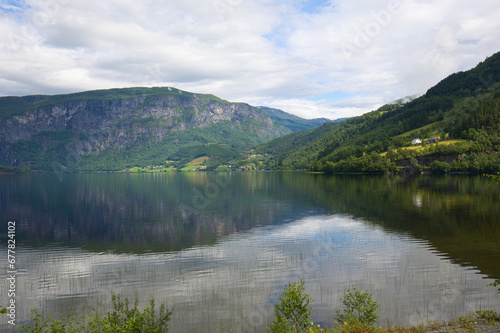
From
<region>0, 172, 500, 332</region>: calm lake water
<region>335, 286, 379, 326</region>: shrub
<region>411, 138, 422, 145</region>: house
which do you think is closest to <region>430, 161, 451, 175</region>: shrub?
<region>411, 138, 422, 145</region>: house

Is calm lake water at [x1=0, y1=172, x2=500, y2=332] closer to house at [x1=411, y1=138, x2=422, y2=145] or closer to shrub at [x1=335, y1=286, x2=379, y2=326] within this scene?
shrub at [x1=335, y1=286, x2=379, y2=326]

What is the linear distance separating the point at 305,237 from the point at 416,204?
1209 inches

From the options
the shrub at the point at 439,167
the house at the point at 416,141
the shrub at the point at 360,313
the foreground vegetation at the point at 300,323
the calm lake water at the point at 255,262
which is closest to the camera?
the foreground vegetation at the point at 300,323

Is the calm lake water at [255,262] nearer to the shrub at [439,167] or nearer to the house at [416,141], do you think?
the shrub at [439,167]

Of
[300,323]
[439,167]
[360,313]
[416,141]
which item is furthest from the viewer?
[416,141]

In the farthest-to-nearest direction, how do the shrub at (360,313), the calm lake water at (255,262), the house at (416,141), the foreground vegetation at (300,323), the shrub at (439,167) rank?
1. the house at (416,141)
2. the shrub at (439,167)
3. the calm lake water at (255,262)
4. the shrub at (360,313)
5. the foreground vegetation at (300,323)

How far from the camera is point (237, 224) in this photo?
140 feet

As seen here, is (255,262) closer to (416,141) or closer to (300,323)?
(300,323)

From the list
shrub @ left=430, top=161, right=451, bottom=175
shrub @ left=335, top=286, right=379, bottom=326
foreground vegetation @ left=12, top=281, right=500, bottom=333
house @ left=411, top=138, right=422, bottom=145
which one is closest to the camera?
foreground vegetation @ left=12, top=281, right=500, bottom=333

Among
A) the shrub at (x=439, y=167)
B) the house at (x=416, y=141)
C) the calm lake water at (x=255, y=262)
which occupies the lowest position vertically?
the calm lake water at (x=255, y=262)

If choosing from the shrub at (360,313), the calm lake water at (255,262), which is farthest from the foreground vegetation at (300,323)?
the calm lake water at (255,262)

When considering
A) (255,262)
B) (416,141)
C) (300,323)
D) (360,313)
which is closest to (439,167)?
(416,141)

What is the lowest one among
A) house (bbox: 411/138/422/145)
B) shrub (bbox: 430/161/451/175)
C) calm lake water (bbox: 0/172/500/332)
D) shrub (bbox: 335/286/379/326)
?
calm lake water (bbox: 0/172/500/332)

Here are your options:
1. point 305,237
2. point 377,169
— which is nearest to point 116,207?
point 305,237
